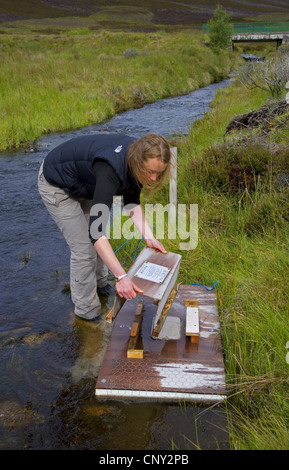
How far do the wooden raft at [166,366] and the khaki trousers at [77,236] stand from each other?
1.26 ft

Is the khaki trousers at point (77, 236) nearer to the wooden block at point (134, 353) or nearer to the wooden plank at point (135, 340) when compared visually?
the wooden plank at point (135, 340)

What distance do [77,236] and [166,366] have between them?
1289 millimetres

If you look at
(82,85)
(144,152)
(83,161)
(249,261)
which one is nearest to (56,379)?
(83,161)

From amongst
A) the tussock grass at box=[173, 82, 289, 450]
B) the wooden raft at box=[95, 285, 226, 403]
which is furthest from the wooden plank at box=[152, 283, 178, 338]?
the tussock grass at box=[173, 82, 289, 450]

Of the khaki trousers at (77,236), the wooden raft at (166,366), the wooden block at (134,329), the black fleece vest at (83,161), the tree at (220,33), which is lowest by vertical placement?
the tree at (220,33)

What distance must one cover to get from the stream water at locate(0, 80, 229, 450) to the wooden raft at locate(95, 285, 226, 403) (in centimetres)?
10

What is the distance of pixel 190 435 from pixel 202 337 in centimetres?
88

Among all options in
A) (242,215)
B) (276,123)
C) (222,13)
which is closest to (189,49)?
(222,13)

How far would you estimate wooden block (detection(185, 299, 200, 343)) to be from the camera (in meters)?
3.29

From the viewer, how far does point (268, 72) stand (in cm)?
1045

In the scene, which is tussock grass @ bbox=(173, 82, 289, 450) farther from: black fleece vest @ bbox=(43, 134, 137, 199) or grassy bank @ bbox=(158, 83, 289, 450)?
black fleece vest @ bbox=(43, 134, 137, 199)

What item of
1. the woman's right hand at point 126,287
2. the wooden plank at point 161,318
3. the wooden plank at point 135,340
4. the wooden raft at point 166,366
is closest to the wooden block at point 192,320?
the wooden raft at point 166,366

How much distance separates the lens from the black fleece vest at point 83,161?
112 inches

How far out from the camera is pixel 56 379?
10.8 ft
